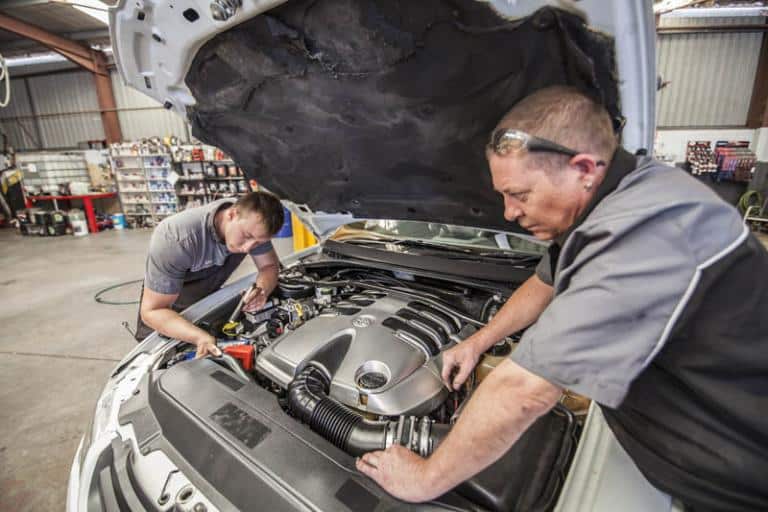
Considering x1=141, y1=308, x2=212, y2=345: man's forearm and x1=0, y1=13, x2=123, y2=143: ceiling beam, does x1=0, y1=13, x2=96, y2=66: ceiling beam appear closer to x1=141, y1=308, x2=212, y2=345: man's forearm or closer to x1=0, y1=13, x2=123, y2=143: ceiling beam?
x1=0, y1=13, x2=123, y2=143: ceiling beam

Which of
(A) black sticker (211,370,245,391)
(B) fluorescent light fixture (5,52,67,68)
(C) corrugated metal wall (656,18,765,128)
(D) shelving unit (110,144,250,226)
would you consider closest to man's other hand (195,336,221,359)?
(A) black sticker (211,370,245,391)

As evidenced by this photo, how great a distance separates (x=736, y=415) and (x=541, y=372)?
12.2 inches

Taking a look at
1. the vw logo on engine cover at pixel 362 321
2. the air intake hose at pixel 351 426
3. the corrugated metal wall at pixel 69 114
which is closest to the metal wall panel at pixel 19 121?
the corrugated metal wall at pixel 69 114

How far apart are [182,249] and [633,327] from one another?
5.54ft

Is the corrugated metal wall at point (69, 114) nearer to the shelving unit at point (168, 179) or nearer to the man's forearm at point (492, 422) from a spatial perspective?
the shelving unit at point (168, 179)

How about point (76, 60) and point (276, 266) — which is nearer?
point (276, 266)

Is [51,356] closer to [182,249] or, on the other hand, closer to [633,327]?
[182,249]

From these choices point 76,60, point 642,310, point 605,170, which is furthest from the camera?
point 76,60

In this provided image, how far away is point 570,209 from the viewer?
0.68 m

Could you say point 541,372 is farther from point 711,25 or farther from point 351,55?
point 711,25

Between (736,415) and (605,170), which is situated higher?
(605,170)

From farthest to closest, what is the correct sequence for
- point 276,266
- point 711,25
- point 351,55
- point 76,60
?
point 76,60 → point 711,25 → point 276,266 → point 351,55

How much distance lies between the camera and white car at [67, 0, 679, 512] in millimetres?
688

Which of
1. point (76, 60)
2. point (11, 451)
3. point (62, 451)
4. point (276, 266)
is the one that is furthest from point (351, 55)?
point (76, 60)
